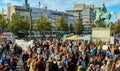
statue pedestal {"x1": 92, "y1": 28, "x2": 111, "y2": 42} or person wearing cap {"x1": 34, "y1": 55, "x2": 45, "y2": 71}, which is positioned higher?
person wearing cap {"x1": 34, "y1": 55, "x2": 45, "y2": 71}

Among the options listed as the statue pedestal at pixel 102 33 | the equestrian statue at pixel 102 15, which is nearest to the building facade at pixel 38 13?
the equestrian statue at pixel 102 15

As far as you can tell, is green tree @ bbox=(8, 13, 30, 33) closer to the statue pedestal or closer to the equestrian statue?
the equestrian statue

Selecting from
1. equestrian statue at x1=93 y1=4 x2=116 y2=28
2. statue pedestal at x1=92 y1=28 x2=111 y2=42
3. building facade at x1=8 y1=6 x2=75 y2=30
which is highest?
equestrian statue at x1=93 y1=4 x2=116 y2=28

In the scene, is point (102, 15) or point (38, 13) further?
point (38, 13)

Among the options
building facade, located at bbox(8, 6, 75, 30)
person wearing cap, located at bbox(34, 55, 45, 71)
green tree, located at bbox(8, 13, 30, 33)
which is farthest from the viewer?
building facade, located at bbox(8, 6, 75, 30)

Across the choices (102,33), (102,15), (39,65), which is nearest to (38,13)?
(102,15)

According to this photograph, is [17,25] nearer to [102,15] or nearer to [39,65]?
[102,15]

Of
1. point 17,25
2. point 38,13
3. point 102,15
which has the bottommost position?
point 38,13

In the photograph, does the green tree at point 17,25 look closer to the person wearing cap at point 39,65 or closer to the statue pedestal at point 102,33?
the statue pedestal at point 102,33

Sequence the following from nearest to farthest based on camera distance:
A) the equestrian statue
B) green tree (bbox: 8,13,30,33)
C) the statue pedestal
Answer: the statue pedestal, the equestrian statue, green tree (bbox: 8,13,30,33)

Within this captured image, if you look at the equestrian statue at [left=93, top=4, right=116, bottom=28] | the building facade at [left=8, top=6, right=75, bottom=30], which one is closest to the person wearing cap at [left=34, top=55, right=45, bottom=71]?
the equestrian statue at [left=93, top=4, right=116, bottom=28]

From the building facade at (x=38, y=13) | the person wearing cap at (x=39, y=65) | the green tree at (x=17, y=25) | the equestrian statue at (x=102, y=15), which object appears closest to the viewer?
the person wearing cap at (x=39, y=65)

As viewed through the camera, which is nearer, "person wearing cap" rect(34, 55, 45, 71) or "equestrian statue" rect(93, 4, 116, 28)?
"person wearing cap" rect(34, 55, 45, 71)

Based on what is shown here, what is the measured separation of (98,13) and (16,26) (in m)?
47.8
